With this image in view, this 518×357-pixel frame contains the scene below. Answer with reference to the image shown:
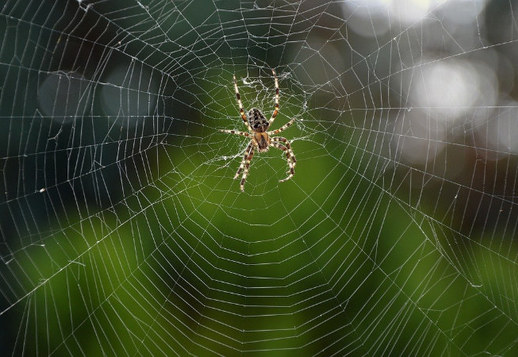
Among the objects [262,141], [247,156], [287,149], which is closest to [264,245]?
[287,149]

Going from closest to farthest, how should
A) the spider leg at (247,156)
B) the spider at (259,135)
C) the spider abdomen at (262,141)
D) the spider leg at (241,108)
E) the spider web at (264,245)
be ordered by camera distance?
the spider web at (264,245) < the spider leg at (241,108) < the spider at (259,135) < the spider leg at (247,156) < the spider abdomen at (262,141)

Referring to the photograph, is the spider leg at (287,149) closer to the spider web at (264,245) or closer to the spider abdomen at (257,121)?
the spider web at (264,245)

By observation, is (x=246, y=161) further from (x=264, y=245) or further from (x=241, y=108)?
(x=264, y=245)

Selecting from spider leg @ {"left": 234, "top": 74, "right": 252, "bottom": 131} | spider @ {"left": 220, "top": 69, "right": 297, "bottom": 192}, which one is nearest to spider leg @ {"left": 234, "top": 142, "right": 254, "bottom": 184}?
spider @ {"left": 220, "top": 69, "right": 297, "bottom": 192}

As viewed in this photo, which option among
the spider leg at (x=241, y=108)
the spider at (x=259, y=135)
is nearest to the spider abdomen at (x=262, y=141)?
the spider at (x=259, y=135)

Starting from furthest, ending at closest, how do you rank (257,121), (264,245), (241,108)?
(257,121) → (241,108) → (264,245)

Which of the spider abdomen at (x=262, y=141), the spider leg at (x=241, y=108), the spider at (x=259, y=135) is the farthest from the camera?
the spider abdomen at (x=262, y=141)

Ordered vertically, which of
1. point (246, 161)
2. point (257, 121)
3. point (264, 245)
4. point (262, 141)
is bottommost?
point (264, 245)

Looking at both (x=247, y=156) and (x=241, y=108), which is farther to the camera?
(x=247, y=156)

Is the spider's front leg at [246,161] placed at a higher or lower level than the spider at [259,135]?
lower
